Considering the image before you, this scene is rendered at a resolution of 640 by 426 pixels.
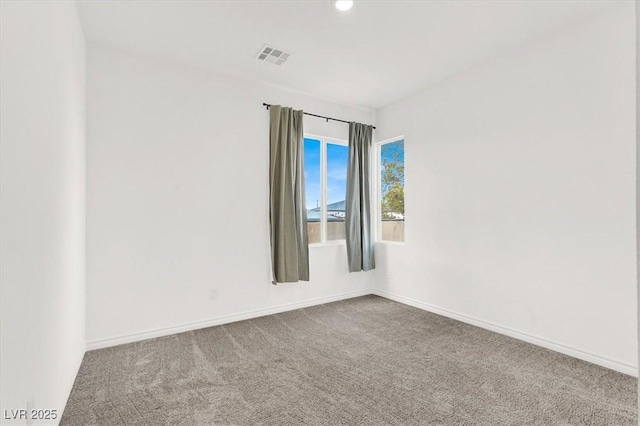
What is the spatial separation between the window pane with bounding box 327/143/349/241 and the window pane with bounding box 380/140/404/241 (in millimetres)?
598

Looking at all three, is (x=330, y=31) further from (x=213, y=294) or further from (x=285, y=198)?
(x=213, y=294)

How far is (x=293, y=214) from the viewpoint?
3.79 m

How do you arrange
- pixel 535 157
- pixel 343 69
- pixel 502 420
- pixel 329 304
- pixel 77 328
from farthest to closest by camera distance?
pixel 329 304, pixel 343 69, pixel 535 157, pixel 77 328, pixel 502 420

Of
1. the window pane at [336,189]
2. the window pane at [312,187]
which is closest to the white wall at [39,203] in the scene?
the window pane at [312,187]

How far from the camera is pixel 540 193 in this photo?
2.82m

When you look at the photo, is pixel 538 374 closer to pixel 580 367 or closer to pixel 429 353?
pixel 580 367

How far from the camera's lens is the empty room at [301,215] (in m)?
1.80

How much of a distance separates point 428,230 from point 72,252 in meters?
3.49

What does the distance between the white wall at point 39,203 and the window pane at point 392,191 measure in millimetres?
3566

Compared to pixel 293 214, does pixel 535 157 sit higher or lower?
higher

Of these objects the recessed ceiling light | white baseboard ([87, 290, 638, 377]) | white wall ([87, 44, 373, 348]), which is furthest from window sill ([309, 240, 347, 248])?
the recessed ceiling light

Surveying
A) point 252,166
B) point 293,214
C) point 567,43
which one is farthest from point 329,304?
point 567,43

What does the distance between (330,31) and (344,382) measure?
2.80 metres

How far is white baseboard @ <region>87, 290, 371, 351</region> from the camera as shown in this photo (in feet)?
9.29
